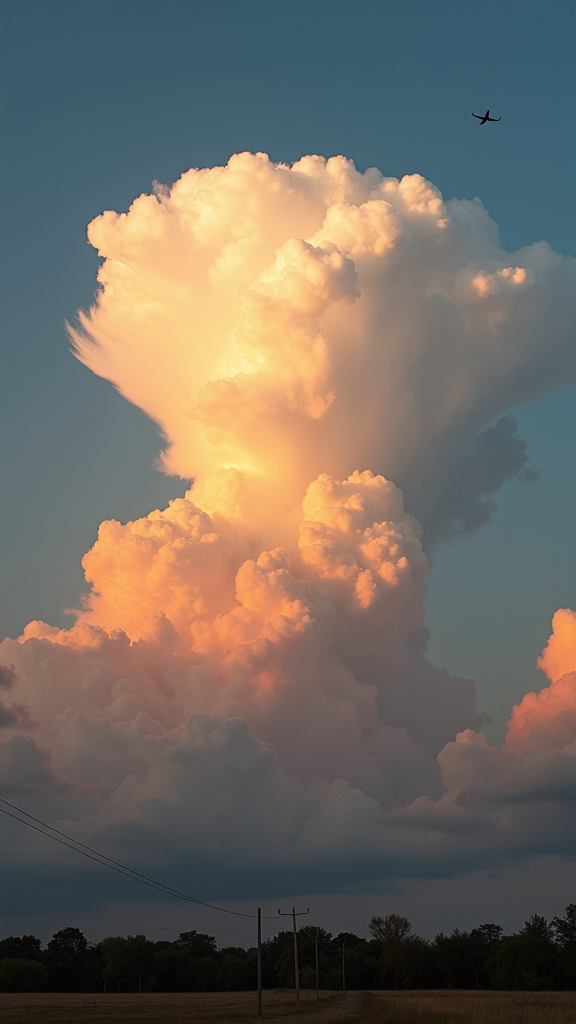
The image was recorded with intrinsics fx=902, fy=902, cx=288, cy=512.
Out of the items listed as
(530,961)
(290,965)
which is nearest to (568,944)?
(530,961)

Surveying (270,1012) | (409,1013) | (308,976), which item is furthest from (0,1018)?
(308,976)

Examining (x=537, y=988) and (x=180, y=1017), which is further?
(x=537, y=988)

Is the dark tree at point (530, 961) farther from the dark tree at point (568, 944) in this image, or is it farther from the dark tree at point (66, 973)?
the dark tree at point (66, 973)

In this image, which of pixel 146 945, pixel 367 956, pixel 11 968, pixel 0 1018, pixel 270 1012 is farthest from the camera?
pixel 367 956

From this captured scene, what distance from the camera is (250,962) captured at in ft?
632

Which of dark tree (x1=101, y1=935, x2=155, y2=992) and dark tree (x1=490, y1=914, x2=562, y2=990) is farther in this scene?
dark tree (x1=101, y1=935, x2=155, y2=992)

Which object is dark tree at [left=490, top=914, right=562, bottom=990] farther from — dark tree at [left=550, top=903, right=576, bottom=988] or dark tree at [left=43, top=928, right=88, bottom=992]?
dark tree at [left=43, top=928, right=88, bottom=992]

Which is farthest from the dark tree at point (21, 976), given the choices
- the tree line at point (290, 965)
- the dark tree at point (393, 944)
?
the dark tree at point (393, 944)

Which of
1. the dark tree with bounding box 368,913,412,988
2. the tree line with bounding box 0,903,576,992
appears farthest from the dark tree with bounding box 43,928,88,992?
the dark tree with bounding box 368,913,412,988

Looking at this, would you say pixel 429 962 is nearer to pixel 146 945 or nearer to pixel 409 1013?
pixel 146 945

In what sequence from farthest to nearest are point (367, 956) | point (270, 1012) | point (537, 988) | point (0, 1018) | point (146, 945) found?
point (367, 956) < point (146, 945) < point (537, 988) < point (270, 1012) < point (0, 1018)

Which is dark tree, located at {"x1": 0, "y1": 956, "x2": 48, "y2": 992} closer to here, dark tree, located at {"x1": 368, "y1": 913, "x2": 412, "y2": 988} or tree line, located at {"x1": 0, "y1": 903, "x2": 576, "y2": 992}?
tree line, located at {"x1": 0, "y1": 903, "x2": 576, "y2": 992}

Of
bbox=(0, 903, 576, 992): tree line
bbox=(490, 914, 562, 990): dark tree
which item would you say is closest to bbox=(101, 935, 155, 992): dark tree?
bbox=(0, 903, 576, 992): tree line

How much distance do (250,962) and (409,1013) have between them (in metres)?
126
